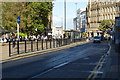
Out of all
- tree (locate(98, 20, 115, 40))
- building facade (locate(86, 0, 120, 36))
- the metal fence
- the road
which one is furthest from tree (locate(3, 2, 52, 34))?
building facade (locate(86, 0, 120, 36))

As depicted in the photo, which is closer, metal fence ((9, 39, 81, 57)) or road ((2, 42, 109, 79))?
road ((2, 42, 109, 79))

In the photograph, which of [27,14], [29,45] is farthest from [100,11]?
[29,45]

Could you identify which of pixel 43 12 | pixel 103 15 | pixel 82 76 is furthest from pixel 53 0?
pixel 103 15

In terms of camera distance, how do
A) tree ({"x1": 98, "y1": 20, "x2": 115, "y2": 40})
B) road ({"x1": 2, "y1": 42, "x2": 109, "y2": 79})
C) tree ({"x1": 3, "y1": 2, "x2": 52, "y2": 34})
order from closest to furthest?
1. road ({"x1": 2, "y1": 42, "x2": 109, "y2": 79})
2. tree ({"x1": 3, "y1": 2, "x2": 52, "y2": 34})
3. tree ({"x1": 98, "y1": 20, "x2": 115, "y2": 40})

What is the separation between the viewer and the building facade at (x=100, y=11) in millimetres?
118625

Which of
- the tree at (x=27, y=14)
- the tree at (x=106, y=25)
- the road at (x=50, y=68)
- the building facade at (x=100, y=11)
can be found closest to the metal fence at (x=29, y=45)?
the road at (x=50, y=68)

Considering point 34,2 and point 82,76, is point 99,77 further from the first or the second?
point 34,2

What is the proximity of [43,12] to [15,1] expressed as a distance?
22.1 ft

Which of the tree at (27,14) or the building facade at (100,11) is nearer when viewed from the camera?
the tree at (27,14)

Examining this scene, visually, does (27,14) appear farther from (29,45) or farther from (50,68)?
(50,68)

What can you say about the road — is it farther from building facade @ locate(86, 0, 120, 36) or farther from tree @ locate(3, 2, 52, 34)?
building facade @ locate(86, 0, 120, 36)

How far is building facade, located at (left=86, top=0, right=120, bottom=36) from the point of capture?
118625 millimetres

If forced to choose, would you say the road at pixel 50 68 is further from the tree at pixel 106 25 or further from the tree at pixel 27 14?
the tree at pixel 106 25

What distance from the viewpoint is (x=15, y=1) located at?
193 feet
